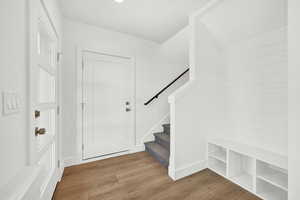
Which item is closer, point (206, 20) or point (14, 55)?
point (14, 55)

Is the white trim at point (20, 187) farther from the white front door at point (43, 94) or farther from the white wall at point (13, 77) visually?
the white front door at point (43, 94)

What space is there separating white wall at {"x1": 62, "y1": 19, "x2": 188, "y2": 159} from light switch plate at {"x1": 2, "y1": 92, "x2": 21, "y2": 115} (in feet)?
5.27

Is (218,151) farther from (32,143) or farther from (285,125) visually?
(32,143)

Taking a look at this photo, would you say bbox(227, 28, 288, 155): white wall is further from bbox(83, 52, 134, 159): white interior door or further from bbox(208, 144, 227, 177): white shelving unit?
bbox(83, 52, 134, 159): white interior door

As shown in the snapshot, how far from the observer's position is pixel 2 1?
26.0 inches

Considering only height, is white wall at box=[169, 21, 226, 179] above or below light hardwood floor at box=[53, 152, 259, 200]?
above

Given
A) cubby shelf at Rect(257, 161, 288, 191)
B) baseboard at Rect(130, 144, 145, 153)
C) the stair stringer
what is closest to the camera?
cubby shelf at Rect(257, 161, 288, 191)

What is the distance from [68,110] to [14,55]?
5.52 ft

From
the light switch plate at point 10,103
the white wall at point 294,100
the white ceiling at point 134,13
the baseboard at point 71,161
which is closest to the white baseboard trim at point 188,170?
the white wall at point 294,100

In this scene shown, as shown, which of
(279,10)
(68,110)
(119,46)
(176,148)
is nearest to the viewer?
(279,10)

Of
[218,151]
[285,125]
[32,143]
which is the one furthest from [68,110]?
[285,125]

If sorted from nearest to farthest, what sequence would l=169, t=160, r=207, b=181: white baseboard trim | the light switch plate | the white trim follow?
1. the white trim
2. the light switch plate
3. l=169, t=160, r=207, b=181: white baseboard trim

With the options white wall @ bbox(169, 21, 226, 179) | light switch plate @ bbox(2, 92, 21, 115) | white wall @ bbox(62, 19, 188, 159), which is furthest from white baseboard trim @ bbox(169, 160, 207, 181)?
light switch plate @ bbox(2, 92, 21, 115)

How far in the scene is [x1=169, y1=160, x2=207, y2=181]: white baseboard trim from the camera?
188 cm
